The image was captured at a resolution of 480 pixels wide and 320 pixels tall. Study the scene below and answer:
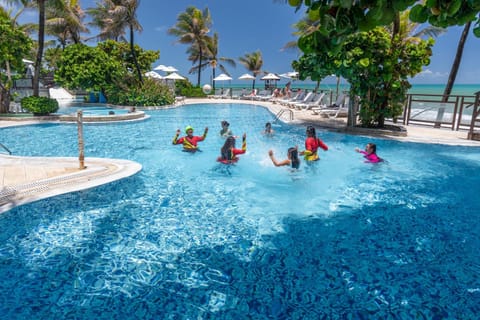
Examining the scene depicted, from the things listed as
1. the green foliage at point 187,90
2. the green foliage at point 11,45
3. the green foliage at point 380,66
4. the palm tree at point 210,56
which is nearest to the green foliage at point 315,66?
the green foliage at point 380,66

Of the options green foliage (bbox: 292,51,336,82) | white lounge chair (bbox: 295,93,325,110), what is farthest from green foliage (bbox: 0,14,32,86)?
white lounge chair (bbox: 295,93,325,110)

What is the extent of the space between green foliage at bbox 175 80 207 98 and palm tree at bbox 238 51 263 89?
12.4 metres

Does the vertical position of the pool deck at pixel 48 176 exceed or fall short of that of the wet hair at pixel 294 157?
it falls short

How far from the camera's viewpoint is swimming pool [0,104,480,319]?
12.1 feet

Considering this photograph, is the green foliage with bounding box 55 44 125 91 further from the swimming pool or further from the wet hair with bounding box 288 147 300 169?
the wet hair with bounding box 288 147 300 169

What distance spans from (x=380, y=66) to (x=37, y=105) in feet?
57.0

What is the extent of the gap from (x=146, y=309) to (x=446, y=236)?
4.98 meters

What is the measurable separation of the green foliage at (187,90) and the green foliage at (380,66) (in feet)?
84.5

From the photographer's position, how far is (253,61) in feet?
153

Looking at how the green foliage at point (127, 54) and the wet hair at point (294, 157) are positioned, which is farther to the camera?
the green foliage at point (127, 54)

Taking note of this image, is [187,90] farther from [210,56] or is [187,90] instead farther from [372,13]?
[372,13]

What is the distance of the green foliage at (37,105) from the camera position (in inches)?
675

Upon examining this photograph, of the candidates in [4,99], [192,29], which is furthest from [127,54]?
[192,29]

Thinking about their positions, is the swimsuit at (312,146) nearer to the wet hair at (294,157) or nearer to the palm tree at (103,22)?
the wet hair at (294,157)
